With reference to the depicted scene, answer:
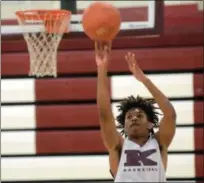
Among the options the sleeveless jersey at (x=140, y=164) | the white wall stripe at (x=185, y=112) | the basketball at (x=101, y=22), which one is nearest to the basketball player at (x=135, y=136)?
the sleeveless jersey at (x=140, y=164)

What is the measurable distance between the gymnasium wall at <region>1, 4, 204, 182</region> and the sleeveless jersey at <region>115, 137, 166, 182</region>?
2.57 meters

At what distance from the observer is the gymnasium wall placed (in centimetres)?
499

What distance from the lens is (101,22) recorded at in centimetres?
268

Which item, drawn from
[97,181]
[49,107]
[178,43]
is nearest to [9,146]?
[49,107]

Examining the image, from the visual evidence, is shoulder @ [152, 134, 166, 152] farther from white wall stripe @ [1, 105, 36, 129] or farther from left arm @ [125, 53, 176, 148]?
white wall stripe @ [1, 105, 36, 129]

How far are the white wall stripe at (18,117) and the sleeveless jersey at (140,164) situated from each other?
2.75m

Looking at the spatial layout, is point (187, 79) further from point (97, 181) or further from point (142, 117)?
point (142, 117)

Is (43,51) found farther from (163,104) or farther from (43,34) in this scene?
(163,104)

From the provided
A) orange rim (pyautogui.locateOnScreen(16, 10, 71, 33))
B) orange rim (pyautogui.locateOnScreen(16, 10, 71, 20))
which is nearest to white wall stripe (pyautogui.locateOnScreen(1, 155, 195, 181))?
orange rim (pyautogui.locateOnScreen(16, 10, 71, 33))

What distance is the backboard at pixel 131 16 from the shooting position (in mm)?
4730

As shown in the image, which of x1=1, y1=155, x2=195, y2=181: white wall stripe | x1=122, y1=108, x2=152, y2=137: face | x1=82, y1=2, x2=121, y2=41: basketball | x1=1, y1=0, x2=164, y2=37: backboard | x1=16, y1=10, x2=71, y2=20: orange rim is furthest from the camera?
x1=1, y1=155, x2=195, y2=181: white wall stripe

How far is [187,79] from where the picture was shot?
5.00 m

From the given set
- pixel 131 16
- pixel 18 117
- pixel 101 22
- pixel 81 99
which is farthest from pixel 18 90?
pixel 101 22

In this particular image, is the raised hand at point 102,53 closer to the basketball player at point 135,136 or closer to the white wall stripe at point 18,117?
the basketball player at point 135,136
